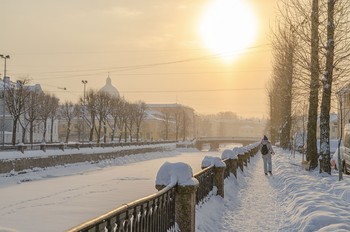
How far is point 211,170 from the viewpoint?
43.1 ft

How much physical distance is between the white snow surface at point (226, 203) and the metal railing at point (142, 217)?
103 centimetres

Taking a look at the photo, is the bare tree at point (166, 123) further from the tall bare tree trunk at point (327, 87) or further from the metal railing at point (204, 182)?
the metal railing at point (204, 182)

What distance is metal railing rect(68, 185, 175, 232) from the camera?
4637mm

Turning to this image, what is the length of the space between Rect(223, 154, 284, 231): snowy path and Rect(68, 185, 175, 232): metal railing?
2.44 meters

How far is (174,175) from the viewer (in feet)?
26.0

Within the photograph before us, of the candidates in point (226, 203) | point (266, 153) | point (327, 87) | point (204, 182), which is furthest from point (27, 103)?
point (204, 182)

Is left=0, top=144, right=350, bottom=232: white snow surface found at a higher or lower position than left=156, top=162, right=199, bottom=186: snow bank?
lower

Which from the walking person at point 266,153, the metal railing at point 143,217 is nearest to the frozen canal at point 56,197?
the walking person at point 266,153

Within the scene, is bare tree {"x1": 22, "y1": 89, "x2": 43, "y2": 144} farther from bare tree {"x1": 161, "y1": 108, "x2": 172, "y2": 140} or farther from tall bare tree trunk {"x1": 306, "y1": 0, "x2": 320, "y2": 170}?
tall bare tree trunk {"x1": 306, "y1": 0, "x2": 320, "y2": 170}

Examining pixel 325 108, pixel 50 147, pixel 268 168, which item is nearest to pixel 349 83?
pixel 325 108

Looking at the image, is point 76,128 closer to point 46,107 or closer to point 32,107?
point 46,107

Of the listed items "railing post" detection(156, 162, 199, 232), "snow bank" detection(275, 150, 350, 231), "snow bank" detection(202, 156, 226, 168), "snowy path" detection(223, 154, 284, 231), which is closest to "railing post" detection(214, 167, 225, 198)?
"snow bank" detection(202, 156, 226, 168)

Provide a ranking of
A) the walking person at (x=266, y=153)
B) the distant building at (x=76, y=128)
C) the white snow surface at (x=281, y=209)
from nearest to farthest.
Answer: the white snow surface at (x=281, y=209) < the walking person at (x=266, y=153) < the distant building at (x=76, y=128)

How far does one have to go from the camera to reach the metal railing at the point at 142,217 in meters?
4.64
